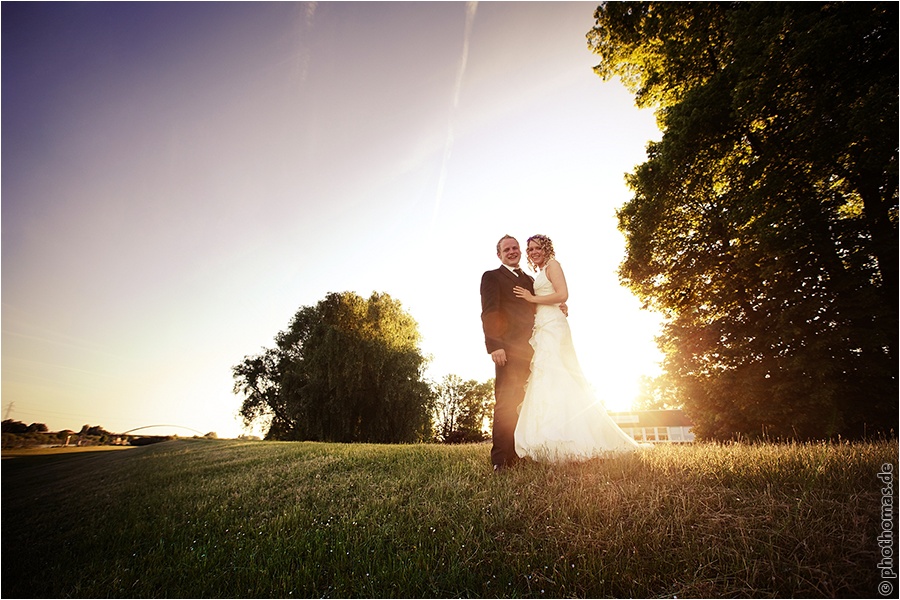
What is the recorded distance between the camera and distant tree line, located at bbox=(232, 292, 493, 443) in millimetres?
23125

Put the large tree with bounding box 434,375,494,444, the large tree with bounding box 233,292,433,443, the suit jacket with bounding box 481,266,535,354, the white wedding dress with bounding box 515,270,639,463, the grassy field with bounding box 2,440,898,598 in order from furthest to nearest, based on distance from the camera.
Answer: the large tree with bounding box 434,375,494,444, the large tree with bounding box 233,292,433,443, the suit jacket with bounding box 481,266,535,354, the white wedding dress with bounding box 515,270,639,463, the grassy field with bounding box 2,440,898,598

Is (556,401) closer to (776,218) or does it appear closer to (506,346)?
(506,346)

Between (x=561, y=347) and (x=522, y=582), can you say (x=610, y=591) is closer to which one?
(x=522, y=582)

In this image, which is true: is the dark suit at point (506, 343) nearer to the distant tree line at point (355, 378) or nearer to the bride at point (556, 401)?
the bride at point (556, 401)

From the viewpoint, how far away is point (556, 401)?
5082 millimetres

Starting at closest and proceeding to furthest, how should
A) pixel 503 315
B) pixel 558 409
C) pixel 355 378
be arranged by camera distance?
pixel 558 409 < pixel 503 315 < pixel 355 378

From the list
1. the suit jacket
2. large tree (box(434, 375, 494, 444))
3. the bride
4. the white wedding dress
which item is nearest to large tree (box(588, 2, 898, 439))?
the bride

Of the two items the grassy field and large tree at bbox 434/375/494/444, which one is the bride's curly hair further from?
large tree at bbox 434/375/494/444

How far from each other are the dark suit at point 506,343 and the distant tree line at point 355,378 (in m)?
19.3

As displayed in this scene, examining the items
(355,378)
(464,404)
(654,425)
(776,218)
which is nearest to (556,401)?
(776,218)

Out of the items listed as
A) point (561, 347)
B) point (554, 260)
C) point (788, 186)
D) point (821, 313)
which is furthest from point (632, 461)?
point (788, 186)

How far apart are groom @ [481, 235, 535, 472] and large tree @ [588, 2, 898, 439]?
7.20 m

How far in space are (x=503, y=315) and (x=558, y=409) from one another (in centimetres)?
153

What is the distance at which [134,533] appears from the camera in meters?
5.04
